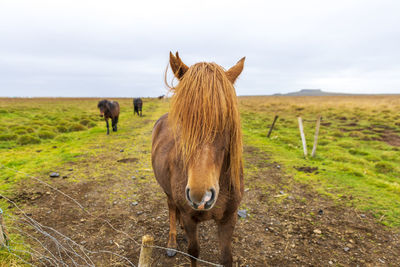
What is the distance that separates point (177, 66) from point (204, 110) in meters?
0.73

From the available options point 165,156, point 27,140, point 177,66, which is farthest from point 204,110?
point 27,140

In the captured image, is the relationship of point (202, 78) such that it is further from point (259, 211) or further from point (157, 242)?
point (259, 211)

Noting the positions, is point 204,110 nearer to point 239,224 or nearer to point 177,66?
point 177,66

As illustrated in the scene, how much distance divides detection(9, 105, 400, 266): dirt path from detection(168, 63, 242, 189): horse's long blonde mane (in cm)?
281

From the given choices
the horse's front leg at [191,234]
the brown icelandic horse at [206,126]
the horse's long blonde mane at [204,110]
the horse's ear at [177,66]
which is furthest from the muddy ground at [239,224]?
the horse's ear at [177,66]

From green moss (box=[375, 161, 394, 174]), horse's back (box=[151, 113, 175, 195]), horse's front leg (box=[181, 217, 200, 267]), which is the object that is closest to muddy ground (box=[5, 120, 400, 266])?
horse's front leg (box=[181, 217, 200, 267])

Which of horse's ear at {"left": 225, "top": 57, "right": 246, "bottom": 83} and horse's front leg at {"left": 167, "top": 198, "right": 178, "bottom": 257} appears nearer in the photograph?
horse's ear at {"left": 225, "top": 57, "right": 246, "bottom": 83}

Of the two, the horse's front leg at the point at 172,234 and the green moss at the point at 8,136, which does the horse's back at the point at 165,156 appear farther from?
the green moss at the point at 8,136

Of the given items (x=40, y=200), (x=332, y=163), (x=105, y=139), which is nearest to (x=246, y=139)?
(x=332, y=163)

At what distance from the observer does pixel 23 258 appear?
325 centimetres

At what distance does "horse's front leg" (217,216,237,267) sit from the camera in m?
2.58

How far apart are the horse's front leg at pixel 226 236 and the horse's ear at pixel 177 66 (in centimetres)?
189

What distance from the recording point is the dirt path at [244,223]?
357 cm

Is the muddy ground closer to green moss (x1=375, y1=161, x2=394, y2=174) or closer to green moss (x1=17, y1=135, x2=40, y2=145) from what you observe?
green moss (x1=375, y1=161, x2=394, y2=174)
